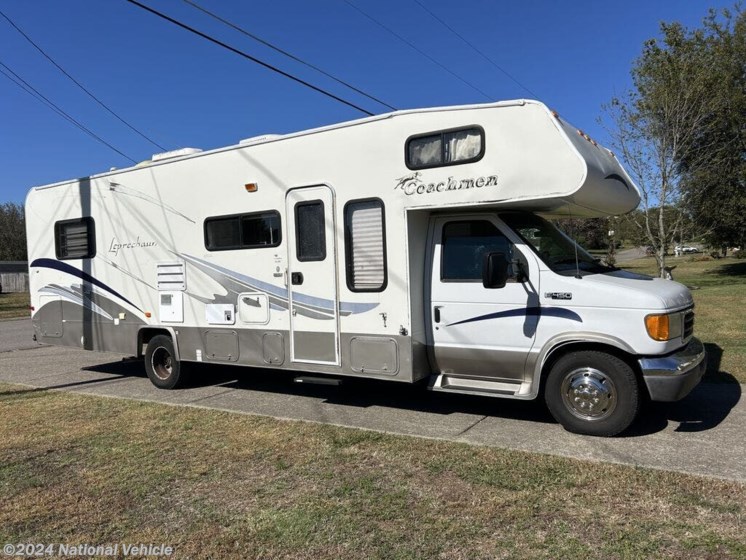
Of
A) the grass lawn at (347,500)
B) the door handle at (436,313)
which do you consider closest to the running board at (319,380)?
the grass lawn at (347,500)

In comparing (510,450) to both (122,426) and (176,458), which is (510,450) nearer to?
(176,458)

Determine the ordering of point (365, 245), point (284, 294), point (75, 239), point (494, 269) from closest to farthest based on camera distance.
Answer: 1. point (494, 269)
2. point (365, 245)
3. point (284, 294)
4. point (75, 239)

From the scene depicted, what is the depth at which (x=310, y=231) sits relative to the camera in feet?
21.5

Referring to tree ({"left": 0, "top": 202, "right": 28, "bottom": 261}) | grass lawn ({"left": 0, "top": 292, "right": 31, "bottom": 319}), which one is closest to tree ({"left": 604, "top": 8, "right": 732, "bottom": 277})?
grass lawn ({"left": 0, "top": 292, "right": 31, "bottom": 319})

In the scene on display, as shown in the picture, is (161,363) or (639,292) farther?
(161,363)

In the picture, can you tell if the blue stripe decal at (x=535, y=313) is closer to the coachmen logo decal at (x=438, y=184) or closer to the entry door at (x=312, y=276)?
the coachmen logo decal at (x=438, y=184)

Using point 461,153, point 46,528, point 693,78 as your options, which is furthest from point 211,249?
point 693,78

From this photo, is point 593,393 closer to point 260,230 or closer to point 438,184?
point 438,184

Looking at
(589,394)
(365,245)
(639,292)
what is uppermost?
(365,245)

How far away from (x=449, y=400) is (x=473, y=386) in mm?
1125

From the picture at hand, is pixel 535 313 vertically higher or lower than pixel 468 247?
lower

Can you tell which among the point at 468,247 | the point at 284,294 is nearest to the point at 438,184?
the point at 468,247

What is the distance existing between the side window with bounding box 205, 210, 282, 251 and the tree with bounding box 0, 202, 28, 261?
52.9 meters

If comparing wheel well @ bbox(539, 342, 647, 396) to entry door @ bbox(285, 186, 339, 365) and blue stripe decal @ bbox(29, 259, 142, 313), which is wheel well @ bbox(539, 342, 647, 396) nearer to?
entry door @ bbox(285, 186, 339, 365)
